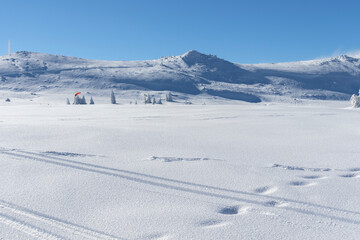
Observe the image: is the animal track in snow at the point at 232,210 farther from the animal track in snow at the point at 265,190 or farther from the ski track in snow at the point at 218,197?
the animal track in snow at the point at 265,190

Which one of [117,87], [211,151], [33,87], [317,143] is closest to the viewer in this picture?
[211,151]

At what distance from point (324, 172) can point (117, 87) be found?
12355cm

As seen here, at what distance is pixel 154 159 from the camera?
5.23 metres

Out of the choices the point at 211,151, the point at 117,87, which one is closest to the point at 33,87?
the point at 117,87

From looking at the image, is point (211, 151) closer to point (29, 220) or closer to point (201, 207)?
point (201, 207)

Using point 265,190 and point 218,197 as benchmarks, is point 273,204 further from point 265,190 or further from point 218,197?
point 218,197

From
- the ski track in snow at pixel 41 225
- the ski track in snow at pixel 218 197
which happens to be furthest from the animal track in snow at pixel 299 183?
the ski track in snow at pixel 41 225

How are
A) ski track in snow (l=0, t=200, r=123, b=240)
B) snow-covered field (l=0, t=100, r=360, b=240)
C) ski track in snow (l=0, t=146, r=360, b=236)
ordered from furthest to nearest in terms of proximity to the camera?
ski track in snow (l=0, t=146, r=360, b=236) → snow-covered field (l=0, t=100, r=360, b=240) → ski track in snow (l=0, t=200, r=123, b=240)

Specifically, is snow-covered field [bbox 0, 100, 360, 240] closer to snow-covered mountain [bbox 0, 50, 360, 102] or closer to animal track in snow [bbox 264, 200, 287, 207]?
animal track in snow [bbox 264, 200, 287, 207]

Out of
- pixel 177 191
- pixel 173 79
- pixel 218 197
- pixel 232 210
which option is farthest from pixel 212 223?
pixel 173 79

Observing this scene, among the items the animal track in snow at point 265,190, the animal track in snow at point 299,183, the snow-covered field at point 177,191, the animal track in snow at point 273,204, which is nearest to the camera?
the snow-covered field at point 177,191

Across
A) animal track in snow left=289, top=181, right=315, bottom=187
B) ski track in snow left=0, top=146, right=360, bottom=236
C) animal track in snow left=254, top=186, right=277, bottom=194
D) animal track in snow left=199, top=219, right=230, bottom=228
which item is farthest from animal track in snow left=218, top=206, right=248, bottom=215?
animal track in snow left=289, top=181, right=315, bottom=187

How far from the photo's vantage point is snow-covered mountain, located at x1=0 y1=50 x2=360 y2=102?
12606cm

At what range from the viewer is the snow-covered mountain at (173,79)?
126062 mm
